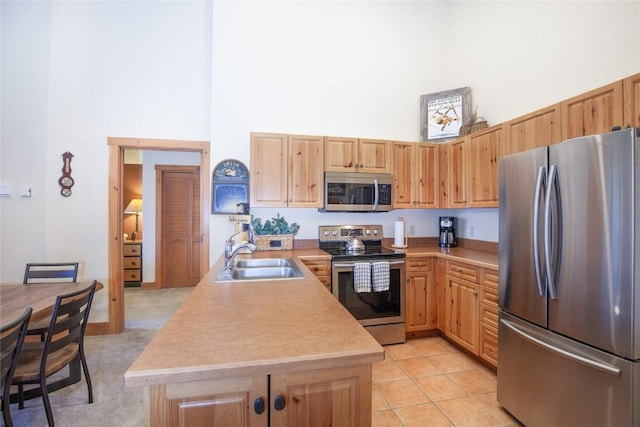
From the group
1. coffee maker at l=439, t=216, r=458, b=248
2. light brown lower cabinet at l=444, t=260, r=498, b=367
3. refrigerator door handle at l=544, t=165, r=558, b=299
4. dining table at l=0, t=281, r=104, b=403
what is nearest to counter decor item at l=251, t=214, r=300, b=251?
dining table at l=0, t=281, r=104, b=403

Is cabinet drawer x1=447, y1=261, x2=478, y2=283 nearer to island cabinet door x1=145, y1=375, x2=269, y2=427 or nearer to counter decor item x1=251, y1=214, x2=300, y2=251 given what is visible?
counter decor item x1=251, y1=214, x2=300, y2=251

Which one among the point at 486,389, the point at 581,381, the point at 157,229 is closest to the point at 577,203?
the point at 581,381

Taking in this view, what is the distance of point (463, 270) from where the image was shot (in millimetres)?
2736

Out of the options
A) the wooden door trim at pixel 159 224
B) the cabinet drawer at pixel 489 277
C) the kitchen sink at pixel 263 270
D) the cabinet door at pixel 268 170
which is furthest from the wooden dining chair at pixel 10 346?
the wooden door trim at pixel 159 224

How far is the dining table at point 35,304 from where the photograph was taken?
1.74 meters

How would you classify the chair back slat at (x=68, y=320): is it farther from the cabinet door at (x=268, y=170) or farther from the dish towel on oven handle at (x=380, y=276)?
the dish towel on oven handle at (x=380, y=276)

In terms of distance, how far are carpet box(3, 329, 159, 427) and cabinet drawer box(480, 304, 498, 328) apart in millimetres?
2691

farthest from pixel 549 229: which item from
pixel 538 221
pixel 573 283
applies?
pixel 573 283

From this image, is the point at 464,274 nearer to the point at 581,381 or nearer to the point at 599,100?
the point at 581,381

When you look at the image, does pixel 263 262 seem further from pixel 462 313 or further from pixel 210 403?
pixel 462 313

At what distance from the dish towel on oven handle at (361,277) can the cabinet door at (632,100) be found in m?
2.08

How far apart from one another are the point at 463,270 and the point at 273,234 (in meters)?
1.97

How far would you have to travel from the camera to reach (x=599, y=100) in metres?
1.88

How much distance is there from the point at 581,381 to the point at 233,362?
1747mm
